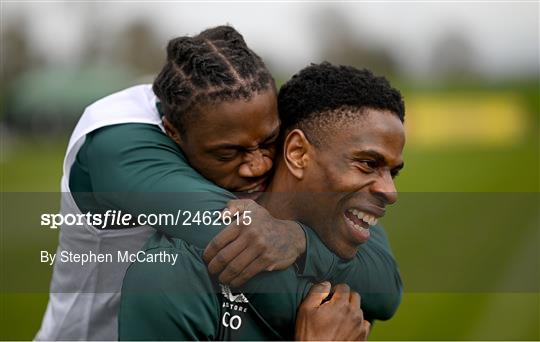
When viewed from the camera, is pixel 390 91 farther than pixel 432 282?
No

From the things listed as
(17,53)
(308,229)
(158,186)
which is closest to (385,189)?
(308,229)

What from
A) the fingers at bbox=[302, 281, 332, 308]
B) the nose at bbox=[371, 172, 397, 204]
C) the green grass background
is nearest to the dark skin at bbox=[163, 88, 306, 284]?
the fingers at bbox=[302, 281, 332, 308]

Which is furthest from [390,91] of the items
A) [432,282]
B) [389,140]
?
[432,282]

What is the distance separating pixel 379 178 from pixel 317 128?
0.22 metres

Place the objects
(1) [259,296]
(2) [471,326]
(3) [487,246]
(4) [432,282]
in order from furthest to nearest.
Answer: (3) [487,246], (4) [432,282], (2) [471,326], (1) [259,296]

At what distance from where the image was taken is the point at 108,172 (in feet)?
7.39

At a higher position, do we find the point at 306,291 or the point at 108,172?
the point at 108,172

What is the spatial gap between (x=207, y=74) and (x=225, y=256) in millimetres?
488

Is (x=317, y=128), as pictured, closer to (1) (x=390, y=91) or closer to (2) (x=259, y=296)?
(1) (x=390, y=91)

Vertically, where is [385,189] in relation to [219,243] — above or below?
above

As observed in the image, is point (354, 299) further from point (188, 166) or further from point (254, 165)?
point (188, 166)

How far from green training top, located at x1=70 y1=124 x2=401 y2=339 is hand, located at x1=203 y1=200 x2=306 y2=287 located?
0.10ft

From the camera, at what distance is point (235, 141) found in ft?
7.14

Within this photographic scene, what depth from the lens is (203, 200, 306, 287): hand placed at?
1.97m
